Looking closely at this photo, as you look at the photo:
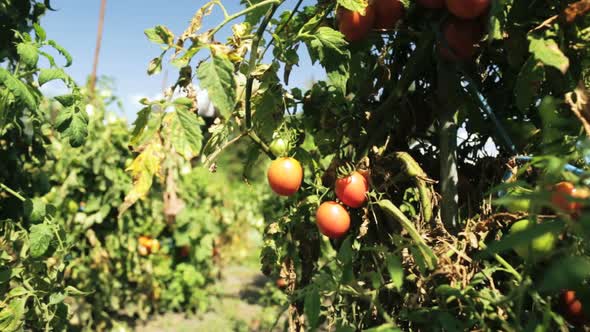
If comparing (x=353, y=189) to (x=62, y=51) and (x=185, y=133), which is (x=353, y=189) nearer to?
(x=185, y=133)

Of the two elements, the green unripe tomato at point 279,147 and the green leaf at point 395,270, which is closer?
the green leaf at point 395,270

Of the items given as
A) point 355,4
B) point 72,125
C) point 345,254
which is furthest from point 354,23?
point 72,125

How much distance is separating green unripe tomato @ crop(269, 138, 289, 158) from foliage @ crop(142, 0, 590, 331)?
1.1 inches

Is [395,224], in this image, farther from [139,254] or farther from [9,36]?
[139,254]

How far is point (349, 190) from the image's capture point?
1007 millimetres

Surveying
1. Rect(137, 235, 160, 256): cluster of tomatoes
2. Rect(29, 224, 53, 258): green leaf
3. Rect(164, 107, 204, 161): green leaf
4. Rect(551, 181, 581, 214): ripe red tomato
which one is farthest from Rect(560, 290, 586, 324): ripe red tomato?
Rect(137, 235, 160, 256): cluster of tomatoes

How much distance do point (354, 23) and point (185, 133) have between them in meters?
0.38

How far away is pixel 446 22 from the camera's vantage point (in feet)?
3.06

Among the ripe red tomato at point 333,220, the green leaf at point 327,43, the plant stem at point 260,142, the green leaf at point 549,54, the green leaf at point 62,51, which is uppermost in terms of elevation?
the green leaf at point 62,51

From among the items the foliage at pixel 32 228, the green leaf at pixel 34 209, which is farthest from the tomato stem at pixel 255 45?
the green leaf at pixel 34 209

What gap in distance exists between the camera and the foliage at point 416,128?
78cm

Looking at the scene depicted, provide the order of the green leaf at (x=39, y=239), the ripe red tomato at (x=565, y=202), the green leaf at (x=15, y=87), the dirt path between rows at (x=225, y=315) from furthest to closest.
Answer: the dirt path between rows at (x=225, y=315) → the green leaf at (x=39, y=239) → the green leaf at (x=15, y=87) → the ripe red tomato at (x=565, y=202)

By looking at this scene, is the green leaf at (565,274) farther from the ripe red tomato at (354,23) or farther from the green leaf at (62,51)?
the green leaf at (62,51)

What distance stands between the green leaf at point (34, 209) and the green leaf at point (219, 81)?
1001mm
